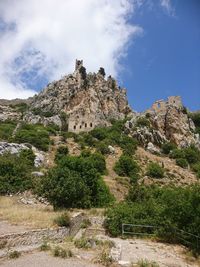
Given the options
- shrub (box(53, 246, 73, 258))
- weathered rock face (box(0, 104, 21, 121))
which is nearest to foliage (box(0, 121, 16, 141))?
weathered rock face (box(0, 104, 21, 121))

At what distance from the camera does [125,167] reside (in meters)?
48.9

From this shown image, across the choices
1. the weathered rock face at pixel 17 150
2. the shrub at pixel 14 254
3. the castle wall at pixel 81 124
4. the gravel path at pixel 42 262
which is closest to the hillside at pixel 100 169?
the weathered rock face at pixel 17 150

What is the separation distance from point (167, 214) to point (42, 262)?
33.8 ft

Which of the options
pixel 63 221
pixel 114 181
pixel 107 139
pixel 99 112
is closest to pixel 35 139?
pixel 107 139

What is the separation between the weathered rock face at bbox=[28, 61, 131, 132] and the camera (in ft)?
252

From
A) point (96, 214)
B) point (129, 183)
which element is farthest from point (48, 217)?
point (129, 183)

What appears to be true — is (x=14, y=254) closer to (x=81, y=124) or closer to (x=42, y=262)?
(x=42, y=262)

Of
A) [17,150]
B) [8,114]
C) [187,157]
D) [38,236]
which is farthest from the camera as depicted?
[8,114]

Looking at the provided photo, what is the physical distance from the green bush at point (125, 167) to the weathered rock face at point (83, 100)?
999 inches

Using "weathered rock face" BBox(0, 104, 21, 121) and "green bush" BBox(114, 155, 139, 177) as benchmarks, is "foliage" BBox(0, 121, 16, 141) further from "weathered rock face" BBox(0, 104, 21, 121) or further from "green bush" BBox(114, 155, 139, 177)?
"green bush" BBox(114, 155, 139, 177)

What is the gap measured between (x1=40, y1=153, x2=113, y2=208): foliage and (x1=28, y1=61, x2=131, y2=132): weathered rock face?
133 feet

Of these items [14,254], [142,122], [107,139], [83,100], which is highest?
[83,100]

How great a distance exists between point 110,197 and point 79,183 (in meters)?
5.21

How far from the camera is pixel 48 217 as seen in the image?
23469 millimetres
